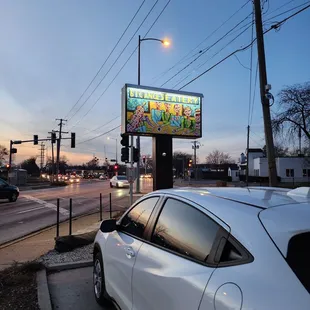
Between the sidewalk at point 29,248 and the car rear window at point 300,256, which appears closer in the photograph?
the car rear window at point 300,256

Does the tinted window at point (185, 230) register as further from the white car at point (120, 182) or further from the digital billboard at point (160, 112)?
the white car at point (120, 182)

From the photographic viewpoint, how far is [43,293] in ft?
15.4

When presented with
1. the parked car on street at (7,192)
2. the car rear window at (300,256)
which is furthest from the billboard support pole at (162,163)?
the car rear window at (300,256)

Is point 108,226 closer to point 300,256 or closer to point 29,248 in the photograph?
point 300,256

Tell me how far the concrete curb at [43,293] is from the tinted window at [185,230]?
6.93 ft

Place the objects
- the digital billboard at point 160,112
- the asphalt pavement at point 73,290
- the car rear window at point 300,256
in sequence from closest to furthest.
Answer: the car rear window at point 300,256 < the asphalt pavement at point 73,290 < the digital billboard at point 160,112

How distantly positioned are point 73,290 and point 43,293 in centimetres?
→ 52

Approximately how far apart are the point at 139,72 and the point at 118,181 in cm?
1681

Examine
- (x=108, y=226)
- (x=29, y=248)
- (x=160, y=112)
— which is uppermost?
(x=160, y=112)

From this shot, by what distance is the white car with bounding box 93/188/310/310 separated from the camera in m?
1.77

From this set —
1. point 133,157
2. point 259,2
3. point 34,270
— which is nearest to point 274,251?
point 34,270

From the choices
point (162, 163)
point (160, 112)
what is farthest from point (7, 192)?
point (160, 112)

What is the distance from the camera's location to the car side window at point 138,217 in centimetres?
350

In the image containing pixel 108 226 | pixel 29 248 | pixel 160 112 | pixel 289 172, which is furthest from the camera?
pixel 289 172
